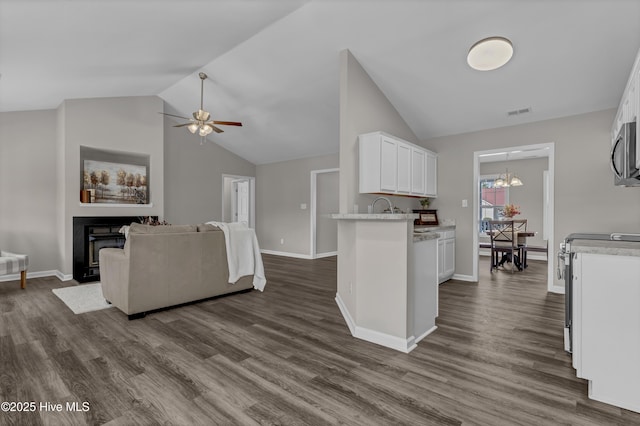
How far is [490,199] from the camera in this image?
8.48 meters

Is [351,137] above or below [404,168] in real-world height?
above

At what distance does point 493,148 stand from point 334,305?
3.40 meters

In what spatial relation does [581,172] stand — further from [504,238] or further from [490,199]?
[490,199]

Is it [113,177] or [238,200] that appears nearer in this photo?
[113,177]

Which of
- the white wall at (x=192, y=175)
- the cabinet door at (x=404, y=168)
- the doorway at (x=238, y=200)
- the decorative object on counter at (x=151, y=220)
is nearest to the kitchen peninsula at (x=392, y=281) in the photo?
the cabinet door at (x=404, y=168)

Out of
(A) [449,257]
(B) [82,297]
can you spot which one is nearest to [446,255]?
(A) [449,257]

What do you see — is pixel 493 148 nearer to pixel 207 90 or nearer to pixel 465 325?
pixel 465 325

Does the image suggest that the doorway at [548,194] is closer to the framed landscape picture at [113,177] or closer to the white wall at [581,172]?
the white wall at [581,172]

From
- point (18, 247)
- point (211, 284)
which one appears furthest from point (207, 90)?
point (18, 247)

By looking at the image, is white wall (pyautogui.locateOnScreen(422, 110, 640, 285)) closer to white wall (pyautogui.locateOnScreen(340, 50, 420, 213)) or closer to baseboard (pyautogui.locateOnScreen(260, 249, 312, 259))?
white wall (pyautogui.locateOnScreen(340, 50, 420, 213))

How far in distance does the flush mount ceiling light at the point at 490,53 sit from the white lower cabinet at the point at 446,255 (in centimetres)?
222

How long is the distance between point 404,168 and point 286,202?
12.7ft

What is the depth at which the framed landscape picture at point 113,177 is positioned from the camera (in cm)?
518

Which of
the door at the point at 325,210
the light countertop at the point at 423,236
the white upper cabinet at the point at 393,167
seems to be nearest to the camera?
the light countertop at the point at 423,236
